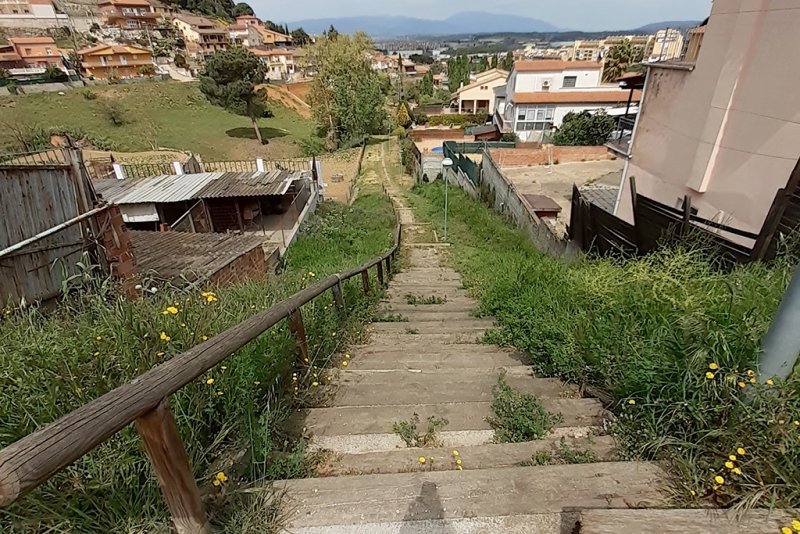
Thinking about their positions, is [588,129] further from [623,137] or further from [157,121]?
[157,121]

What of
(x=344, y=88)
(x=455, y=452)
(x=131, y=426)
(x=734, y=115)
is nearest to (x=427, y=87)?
(x=344, y=88)

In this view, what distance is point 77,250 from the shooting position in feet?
15.3

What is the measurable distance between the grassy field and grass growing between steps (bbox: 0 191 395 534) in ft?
112

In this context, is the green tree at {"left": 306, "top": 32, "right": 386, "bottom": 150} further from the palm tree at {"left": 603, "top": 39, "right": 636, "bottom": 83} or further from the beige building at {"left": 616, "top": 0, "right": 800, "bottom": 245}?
the beige building at {"left": 616, "top": 0, "right": 800, "bottom": 245}

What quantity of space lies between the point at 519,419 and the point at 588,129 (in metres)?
26.3

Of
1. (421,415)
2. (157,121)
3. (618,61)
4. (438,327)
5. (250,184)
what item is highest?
(618,61)

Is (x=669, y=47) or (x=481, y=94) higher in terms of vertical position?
(x=669, y=47)

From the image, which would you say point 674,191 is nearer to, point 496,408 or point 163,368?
point 496,408

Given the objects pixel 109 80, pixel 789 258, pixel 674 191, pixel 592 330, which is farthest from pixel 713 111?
pixel 109 80

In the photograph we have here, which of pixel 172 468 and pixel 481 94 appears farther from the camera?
pixel 481 94

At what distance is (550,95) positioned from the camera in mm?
29281

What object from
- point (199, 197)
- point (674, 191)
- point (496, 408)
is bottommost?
point (199, 197)

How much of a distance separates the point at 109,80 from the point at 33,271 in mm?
54668

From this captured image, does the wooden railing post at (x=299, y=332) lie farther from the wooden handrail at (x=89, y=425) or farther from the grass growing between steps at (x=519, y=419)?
the grass growing between steps at (x=519, y=419)
